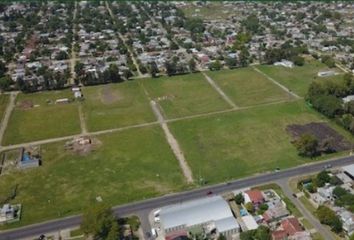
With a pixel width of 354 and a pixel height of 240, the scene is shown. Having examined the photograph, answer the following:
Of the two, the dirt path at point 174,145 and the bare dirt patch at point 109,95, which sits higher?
the dirt path at point 174,145

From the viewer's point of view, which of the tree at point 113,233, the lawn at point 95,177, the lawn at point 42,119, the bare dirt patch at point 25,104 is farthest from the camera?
the bare dirt patch at point 25,104

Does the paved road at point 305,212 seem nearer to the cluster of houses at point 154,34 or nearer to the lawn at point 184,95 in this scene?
the lawn at point 184,95

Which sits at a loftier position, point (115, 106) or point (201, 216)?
point (201, 216)

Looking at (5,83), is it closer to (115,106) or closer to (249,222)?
(115,106)

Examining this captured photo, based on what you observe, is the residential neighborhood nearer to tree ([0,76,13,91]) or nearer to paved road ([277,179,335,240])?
paved road ([277,179,335,240])

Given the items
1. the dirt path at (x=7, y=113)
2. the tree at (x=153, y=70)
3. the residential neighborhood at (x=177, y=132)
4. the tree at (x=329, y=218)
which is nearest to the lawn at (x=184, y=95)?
the residential neighborhood at (x=177, y=132)

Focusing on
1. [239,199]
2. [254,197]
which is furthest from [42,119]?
[254,197]
